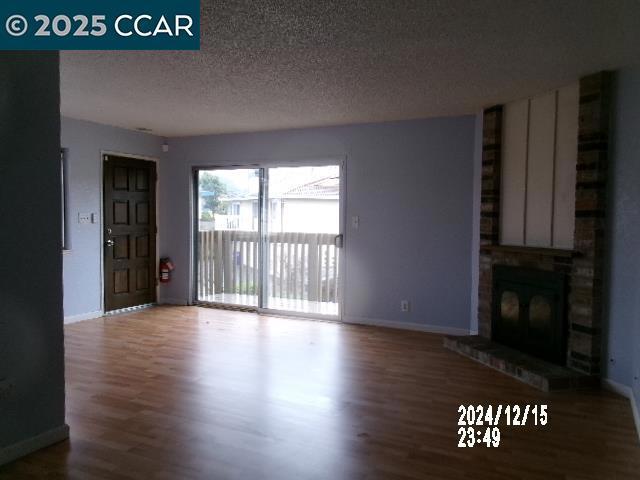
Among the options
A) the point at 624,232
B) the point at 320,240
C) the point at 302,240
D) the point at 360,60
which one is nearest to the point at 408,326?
the point at 320,240

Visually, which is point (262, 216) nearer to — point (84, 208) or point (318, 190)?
point (318, 190)

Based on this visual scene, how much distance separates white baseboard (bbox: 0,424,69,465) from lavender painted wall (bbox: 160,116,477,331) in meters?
3.60

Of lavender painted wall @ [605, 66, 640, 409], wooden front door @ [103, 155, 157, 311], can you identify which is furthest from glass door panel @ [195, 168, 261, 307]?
lavender painted wall @ [605, 66, 640, 409]

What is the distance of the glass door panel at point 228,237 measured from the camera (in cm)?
656

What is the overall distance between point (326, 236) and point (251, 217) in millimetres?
1091

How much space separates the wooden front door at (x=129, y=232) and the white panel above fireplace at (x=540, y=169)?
4551mm

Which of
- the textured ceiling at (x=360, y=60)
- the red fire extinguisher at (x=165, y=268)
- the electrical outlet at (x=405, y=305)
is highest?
the textured ceiling at (x=360, y=60)

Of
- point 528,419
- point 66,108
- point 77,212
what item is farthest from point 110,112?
point 528,419

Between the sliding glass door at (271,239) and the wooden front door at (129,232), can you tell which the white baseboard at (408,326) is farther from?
the wooden front door at (129,232)

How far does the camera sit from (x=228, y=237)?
677 centimetres

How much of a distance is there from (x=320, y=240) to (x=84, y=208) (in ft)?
9.17

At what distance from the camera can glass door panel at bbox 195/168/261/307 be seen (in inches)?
258

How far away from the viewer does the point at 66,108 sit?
512cm

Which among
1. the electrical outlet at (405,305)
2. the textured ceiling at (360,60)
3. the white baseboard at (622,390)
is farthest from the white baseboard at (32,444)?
Result: the electrical outlet at (405,305)
